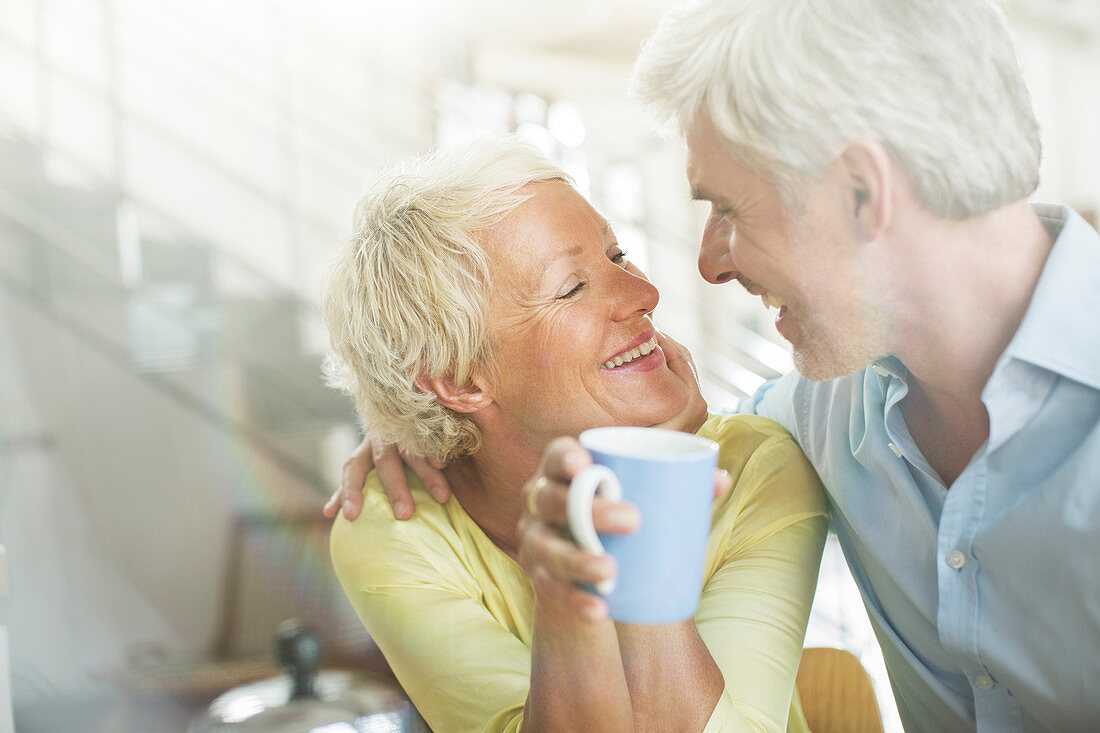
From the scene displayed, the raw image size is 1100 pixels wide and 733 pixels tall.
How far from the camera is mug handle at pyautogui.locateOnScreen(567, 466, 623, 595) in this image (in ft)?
2.10

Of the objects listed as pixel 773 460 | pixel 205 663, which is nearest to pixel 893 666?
pixel 773 460

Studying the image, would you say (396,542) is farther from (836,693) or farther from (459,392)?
(836,693)

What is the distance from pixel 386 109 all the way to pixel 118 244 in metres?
1.54

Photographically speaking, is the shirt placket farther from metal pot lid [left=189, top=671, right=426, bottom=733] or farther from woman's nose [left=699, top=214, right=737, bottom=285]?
metal pot lid [left=189, top=671, right=426, bottom=733]

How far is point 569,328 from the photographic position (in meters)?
1.21

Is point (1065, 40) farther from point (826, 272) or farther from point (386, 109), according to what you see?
point (826, 272)

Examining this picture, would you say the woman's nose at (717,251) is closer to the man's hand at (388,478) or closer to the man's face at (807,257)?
the man's face at (807,257)

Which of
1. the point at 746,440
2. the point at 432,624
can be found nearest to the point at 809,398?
Answer: the point at 746,440

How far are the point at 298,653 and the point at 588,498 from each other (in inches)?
22.7

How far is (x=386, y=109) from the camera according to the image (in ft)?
14.4

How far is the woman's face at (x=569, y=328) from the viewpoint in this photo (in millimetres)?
1206

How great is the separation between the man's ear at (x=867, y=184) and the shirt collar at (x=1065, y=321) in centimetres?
19

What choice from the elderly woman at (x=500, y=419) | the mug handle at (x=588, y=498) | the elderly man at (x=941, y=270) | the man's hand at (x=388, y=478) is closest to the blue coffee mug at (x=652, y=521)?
the mug handle at (x=588, y=498)

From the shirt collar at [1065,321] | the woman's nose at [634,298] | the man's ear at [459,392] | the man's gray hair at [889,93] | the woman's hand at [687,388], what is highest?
the man's gray hair at [889,93]
